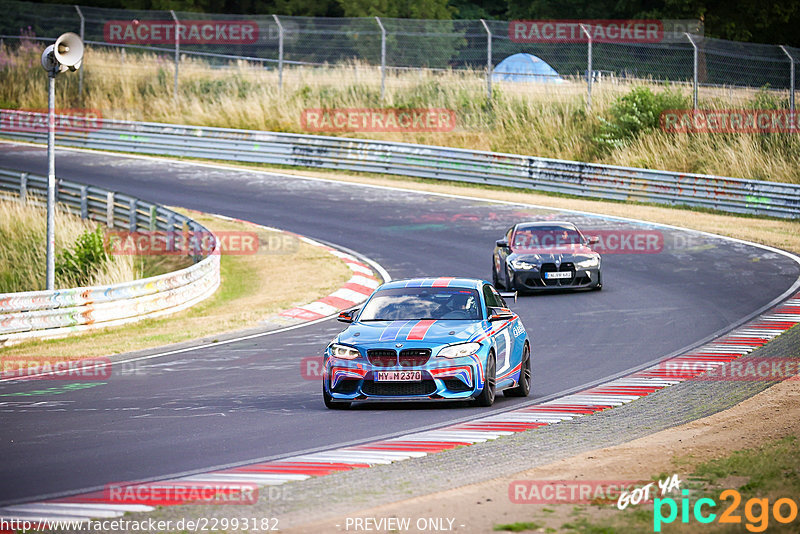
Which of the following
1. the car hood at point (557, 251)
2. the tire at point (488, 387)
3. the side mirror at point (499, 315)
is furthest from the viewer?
the car hood at point (557, 251)

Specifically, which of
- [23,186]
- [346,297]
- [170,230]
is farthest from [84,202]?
[346,297]

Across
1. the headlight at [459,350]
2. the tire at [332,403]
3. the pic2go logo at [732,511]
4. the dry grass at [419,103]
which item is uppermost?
the dry grass at [419,103]

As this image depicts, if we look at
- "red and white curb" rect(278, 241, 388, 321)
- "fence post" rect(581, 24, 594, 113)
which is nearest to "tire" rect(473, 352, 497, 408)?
"red and white curb" rect(278, 241, 388, 321)

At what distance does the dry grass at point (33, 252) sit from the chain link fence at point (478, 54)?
12.5 meters

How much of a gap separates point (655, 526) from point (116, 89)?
42.7 meters

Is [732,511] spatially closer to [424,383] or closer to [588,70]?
[424,383]

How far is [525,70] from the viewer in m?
44.6

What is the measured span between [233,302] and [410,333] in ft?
35.9

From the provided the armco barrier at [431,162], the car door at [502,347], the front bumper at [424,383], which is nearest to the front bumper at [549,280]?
the car door at [502,347]

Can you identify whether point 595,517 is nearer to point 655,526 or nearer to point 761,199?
point 655,526

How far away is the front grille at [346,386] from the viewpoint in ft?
38.3

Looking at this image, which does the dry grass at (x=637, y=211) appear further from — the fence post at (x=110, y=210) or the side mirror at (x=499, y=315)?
the side mirror at (x=499, y=315)

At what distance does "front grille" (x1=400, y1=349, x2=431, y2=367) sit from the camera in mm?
11523

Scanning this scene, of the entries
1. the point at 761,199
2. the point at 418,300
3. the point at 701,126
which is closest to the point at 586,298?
the point at 418,300
